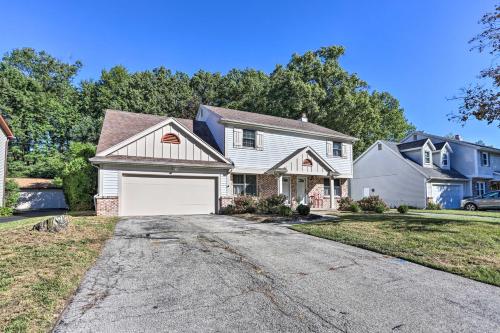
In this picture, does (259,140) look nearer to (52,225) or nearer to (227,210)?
(227,210)

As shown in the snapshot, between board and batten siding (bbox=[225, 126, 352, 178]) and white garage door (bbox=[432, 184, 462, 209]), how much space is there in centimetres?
932

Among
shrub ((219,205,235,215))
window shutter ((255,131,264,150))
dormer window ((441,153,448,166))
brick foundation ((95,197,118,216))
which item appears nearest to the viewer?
brick foundation ((95,197,118,216))

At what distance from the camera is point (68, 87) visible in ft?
122

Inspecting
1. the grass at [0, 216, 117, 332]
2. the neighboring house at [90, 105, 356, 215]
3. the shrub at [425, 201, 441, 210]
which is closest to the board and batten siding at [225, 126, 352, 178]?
the neighboring house at [90, 105, 356, 215]

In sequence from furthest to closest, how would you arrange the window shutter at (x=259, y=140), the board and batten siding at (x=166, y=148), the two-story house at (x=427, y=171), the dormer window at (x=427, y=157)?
the dormer window at (x=427, y=157), the two-story house at (x=427, y=171), the window shutter at (x=259, y=140), the board and batten siding at (x=166, y=148)

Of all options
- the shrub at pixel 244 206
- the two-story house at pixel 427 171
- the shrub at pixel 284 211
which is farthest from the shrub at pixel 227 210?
the two-story house at pixel 427 171

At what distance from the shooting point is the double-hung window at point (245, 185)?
17.5m

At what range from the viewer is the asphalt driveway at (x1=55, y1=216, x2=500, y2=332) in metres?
3.39

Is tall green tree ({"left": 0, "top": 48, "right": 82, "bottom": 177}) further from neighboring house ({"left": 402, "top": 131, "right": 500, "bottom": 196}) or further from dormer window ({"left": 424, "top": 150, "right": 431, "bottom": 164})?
neighboring house ({"left": 402, "top": 131, "right": 500, "bottom": 196})

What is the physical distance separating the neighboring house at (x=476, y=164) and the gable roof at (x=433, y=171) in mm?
858

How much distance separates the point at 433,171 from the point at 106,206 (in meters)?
26.6

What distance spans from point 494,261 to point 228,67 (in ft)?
129

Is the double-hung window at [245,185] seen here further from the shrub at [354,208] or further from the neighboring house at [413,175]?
the neighboring house at [413,175]

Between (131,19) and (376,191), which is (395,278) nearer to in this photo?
(131,19)
